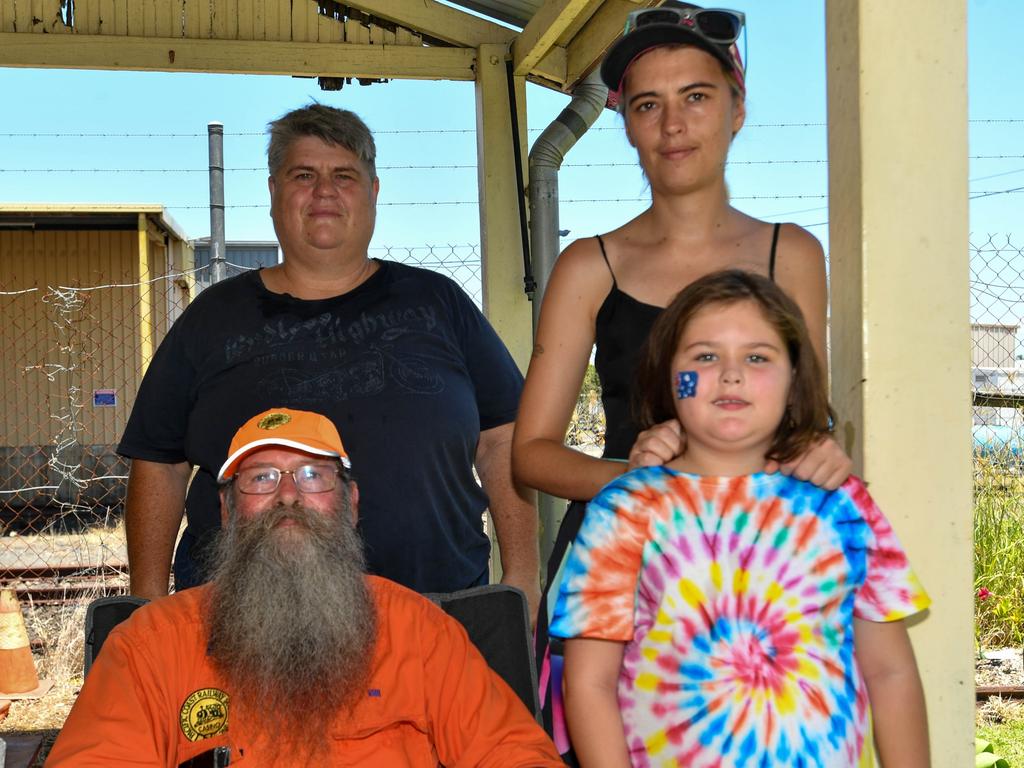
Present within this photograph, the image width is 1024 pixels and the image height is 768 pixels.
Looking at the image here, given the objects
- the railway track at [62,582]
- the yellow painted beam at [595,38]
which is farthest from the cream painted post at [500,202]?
the railway track at [62,582]

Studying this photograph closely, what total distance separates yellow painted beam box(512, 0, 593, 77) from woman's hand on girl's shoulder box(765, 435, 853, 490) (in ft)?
8.23

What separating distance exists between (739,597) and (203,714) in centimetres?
111

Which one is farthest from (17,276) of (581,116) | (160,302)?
(581,116)

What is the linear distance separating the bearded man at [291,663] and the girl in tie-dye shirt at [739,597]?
1.67ft

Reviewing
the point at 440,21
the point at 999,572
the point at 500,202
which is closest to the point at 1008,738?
the point at 999,572

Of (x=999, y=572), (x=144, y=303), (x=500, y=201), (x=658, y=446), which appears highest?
(x=144, y=303)

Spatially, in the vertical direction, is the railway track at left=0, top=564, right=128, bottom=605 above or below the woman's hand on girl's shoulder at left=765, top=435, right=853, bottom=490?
below

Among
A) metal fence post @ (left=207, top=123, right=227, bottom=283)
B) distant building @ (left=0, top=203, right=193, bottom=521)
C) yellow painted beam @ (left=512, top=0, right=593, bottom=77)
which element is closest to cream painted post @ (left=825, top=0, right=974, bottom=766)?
yellow painted beam @ (left=512, top=0, right=593, bottom=77)

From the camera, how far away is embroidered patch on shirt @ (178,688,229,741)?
204 centimetres

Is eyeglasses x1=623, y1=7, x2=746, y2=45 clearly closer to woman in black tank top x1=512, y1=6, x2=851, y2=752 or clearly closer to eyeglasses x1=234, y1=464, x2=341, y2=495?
woman in black tank top x1=512, y1=6, x2=851, y2=752

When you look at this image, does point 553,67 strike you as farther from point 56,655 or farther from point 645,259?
point 56,655

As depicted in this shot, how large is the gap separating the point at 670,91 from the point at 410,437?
1.17m

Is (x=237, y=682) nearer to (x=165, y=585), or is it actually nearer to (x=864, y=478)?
(x=165, y=585)

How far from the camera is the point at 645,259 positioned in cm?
198
